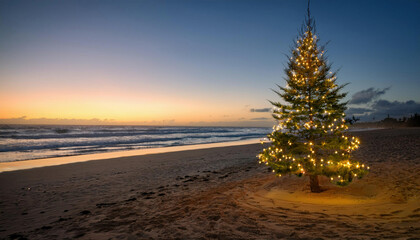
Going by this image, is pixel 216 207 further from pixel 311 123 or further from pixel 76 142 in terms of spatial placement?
pixel 76 142

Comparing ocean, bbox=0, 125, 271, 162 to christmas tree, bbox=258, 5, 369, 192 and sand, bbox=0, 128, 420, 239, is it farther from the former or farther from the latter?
christmas tree, bbox=258, 5, 369, 192

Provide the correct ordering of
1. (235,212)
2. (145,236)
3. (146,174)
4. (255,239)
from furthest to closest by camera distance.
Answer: (146,174)
(235,212)
(145,236)
(255,239)

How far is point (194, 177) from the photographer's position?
10.3m

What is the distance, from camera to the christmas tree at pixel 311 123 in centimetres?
632

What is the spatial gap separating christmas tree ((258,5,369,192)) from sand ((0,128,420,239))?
95 centimetres

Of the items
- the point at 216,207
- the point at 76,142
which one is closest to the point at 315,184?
the point at 216,207

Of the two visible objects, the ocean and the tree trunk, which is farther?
the ocean

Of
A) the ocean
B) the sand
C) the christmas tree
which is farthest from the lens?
the ocean

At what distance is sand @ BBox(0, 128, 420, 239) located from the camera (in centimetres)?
450

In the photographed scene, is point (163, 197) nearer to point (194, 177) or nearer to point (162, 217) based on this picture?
point (162, 217)

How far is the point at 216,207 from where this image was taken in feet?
19.7

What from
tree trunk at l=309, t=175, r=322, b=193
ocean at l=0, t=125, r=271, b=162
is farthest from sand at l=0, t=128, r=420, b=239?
ocean at l=0, t=125, r=271, b=162

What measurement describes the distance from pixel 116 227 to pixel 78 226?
1067 millimetres

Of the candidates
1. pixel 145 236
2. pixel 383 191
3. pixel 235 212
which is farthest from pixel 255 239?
pixel 383 191
